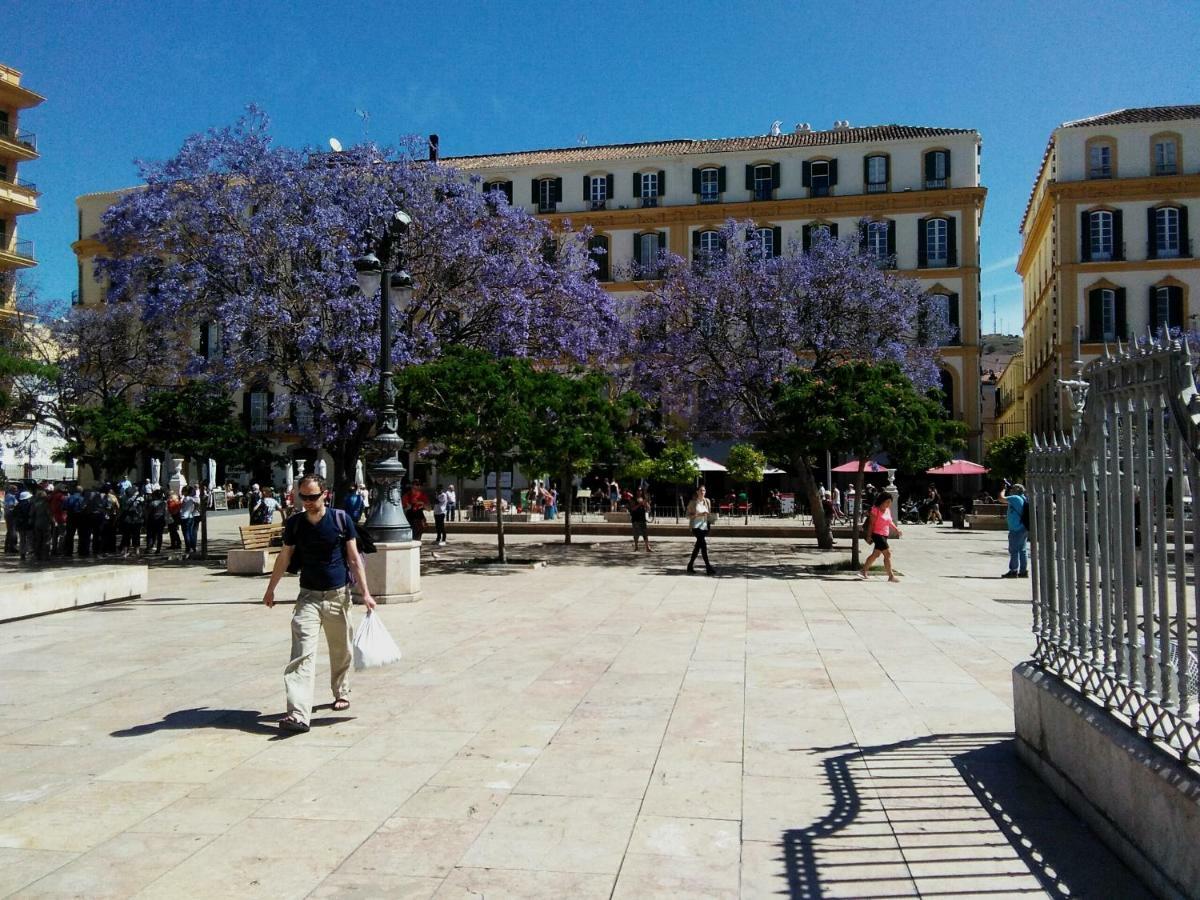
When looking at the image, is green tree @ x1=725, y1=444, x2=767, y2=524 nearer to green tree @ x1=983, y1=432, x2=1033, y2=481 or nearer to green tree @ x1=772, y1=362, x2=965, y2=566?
green tree @ x1=983, y1=432, x2=1033, y2=481

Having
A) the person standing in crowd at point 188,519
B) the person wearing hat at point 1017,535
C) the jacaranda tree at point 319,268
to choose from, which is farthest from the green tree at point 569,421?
the person standing in crowd at point 188,519

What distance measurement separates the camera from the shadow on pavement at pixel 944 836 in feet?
11.9

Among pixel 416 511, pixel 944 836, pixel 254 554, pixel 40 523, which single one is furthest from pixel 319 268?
pixel 944 836

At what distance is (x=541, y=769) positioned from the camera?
508 centimetres

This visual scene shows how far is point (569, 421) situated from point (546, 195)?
27.9 m

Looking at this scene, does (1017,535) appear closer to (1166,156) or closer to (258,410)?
(1166,156)

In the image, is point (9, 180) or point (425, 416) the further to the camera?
point (9, 180)

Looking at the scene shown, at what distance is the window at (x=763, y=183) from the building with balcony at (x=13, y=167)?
29815mm

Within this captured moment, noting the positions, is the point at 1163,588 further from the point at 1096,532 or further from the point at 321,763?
the point at 321,763

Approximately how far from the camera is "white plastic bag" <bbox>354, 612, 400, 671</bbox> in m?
6.05

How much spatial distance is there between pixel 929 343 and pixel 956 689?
2392 centimetres

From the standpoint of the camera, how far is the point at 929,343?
29.2 m

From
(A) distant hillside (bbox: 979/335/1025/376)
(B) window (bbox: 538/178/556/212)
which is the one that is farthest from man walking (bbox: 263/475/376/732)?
(A) distant hillside (bbox: 979/335/1025/376)

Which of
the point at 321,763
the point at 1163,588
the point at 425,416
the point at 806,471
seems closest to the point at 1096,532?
the point at 1163,588
